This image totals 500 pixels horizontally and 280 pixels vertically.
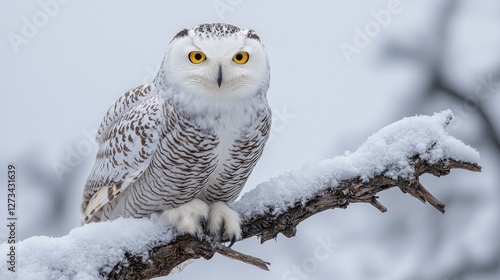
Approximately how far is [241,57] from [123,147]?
2.08 ft

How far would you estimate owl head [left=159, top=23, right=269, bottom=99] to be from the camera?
249 centimetres

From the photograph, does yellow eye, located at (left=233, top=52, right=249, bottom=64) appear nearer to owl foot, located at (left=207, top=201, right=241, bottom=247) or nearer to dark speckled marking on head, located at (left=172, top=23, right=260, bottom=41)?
dark speckled marking on head, located at (left=172, top=23, right=260, bottom=41)

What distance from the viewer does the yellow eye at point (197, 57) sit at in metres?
2.53

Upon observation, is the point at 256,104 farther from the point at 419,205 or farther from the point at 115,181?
the point at 419,205

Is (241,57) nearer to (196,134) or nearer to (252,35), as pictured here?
(252,35)

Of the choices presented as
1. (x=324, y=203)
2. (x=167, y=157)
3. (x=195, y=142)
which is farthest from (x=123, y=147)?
(x=324, y=203)

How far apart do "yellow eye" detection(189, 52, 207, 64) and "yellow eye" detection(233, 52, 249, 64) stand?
0.12 meters

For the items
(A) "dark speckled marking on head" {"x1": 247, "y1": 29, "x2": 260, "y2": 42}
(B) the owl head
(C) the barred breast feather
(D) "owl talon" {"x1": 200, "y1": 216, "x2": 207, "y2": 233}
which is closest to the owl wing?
(C) the barred breast feather

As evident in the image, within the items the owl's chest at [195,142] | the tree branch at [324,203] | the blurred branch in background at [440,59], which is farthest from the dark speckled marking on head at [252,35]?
the blurred branch in background at [440,59]

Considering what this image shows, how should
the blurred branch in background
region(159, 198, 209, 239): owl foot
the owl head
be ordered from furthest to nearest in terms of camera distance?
the blurred branch in background
region(159, 198, 209, 239): owl foot
the owl head

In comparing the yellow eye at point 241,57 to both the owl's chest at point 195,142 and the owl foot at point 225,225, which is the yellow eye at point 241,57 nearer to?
the owl's chest at point 195,142

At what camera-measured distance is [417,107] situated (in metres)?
4.37

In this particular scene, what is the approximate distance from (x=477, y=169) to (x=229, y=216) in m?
0.99

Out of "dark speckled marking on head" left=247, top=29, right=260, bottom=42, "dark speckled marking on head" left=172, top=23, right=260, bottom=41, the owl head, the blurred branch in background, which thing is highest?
the blurred branch in background
